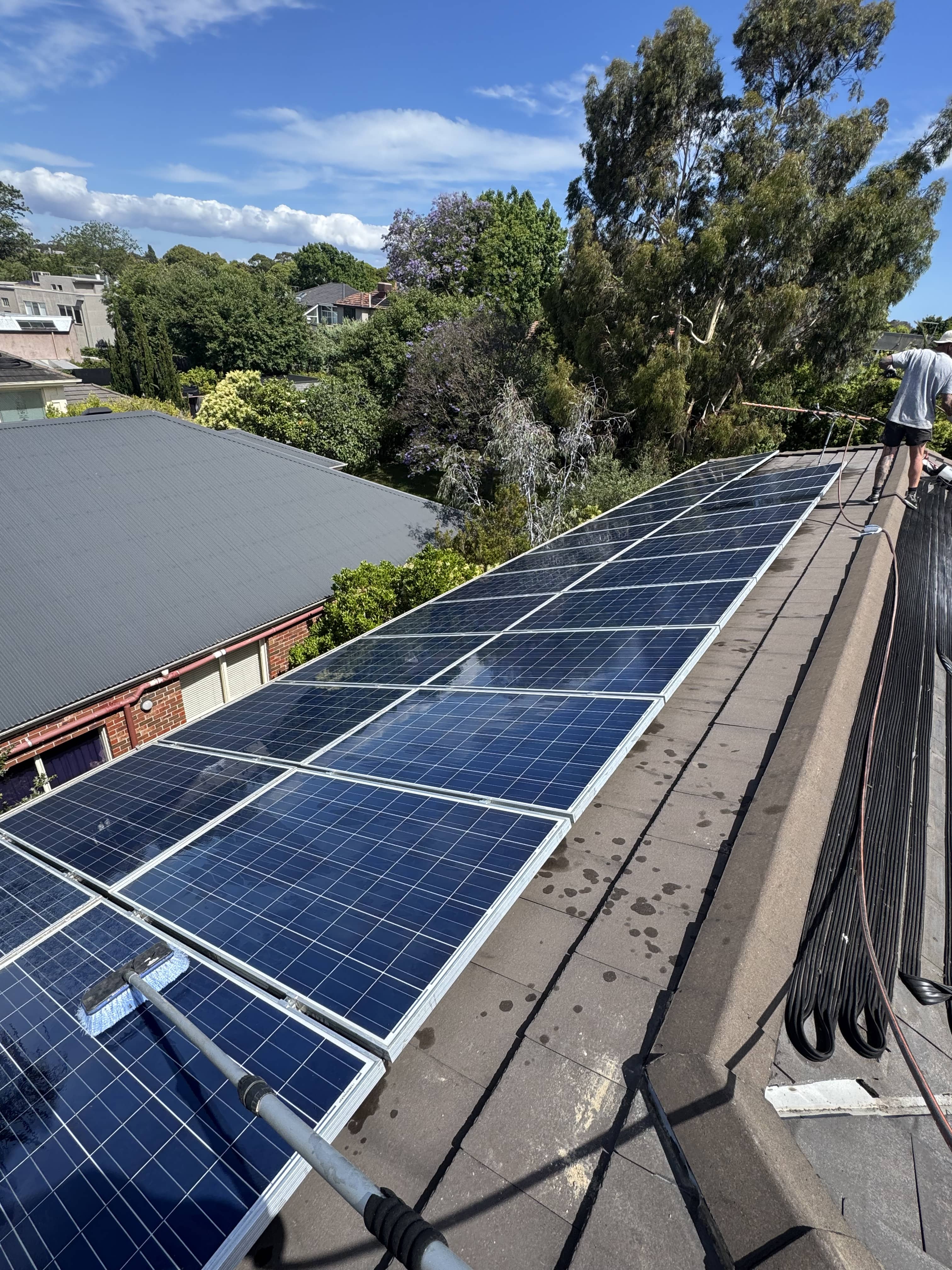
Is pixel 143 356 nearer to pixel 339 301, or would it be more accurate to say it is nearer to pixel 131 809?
pixel 339 301

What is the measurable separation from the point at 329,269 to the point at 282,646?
10885cm

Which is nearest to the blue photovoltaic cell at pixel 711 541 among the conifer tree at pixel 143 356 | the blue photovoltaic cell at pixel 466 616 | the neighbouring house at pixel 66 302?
the blue photovoltaic cell at pixel 466 616

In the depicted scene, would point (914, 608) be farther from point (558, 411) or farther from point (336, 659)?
point (558, 411)

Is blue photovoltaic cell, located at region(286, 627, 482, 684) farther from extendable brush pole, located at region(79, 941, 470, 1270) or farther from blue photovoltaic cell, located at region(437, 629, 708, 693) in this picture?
extendable brush pole, located at region(79, 941, 470, 1270)

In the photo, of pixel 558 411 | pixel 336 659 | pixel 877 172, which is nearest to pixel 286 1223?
pixel 336 659

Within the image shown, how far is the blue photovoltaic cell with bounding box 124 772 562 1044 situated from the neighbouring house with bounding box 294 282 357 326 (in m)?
84.4

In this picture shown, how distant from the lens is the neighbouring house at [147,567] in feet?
35.4

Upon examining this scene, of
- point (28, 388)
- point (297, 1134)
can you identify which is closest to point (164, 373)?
point (28, 388)

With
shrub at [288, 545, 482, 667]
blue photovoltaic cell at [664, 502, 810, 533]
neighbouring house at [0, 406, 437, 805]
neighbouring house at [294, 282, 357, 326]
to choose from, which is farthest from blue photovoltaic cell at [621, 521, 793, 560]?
neighbouring house at [294, 282, 357, 326]

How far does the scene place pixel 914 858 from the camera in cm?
429

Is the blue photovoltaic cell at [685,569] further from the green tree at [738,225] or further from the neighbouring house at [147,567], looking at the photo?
the green tree at [738,225]

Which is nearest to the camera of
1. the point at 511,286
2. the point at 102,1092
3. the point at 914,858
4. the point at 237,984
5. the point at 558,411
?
the point at 102,1092

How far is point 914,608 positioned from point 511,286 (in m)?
50.3

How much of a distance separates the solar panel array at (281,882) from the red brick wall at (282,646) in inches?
242
